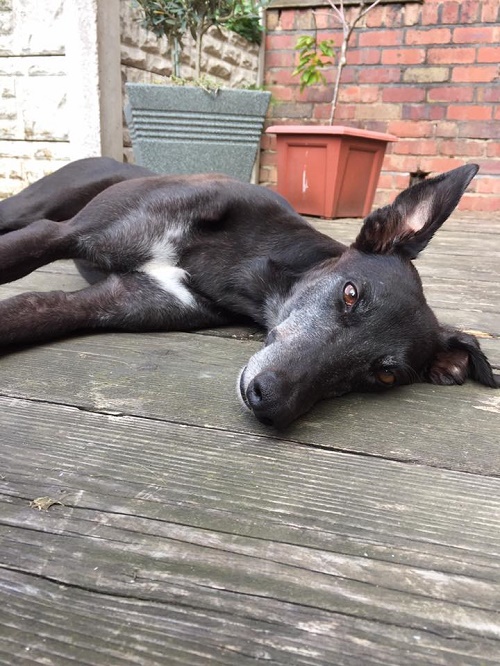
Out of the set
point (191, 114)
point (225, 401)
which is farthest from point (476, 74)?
point (225, 401)

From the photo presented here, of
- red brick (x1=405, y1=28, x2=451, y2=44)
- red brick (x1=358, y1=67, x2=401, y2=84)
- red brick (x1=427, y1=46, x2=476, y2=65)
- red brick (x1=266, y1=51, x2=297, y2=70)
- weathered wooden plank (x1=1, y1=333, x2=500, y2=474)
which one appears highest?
red brick (x1=405, y1=28, x2=451, y2=44)

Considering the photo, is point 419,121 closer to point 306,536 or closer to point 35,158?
point 35,158

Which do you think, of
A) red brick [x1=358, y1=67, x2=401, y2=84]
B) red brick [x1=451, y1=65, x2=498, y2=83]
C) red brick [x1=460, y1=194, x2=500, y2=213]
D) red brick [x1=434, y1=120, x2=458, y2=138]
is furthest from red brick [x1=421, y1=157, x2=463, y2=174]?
red brick [x1=358, y1=67, x2=401, y2=84]

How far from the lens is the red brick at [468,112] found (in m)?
5.83

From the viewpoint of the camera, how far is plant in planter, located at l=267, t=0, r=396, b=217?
507cm

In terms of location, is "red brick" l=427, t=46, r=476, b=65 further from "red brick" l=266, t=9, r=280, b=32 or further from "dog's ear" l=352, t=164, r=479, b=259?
"dog's ear" l=352, t=164, r=479, b=259

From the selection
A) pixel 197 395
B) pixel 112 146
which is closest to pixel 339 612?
pixel 197 395

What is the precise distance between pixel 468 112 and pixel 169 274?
479 cm

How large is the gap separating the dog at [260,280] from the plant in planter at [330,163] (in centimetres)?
282

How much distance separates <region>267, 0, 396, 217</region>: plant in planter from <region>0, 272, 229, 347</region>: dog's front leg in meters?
3.19

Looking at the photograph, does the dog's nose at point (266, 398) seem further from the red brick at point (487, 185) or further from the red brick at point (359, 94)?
the red brick at point (359, 94)

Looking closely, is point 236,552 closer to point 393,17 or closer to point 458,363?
point 458,363

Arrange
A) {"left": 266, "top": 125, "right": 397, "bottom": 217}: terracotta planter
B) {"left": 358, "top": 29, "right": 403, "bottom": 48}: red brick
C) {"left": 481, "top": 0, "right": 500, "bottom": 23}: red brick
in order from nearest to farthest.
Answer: {"left": 266, "top": 125, "right": 397, "bottom": 217}: terracotta planter
{"left": 481, "top": 0, "right": 500, "bottom": 23}: red brick
{"left": 358, "top": 29, "right": 403, "bottom": 48}: red brick

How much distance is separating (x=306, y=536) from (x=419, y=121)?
19.1ft
